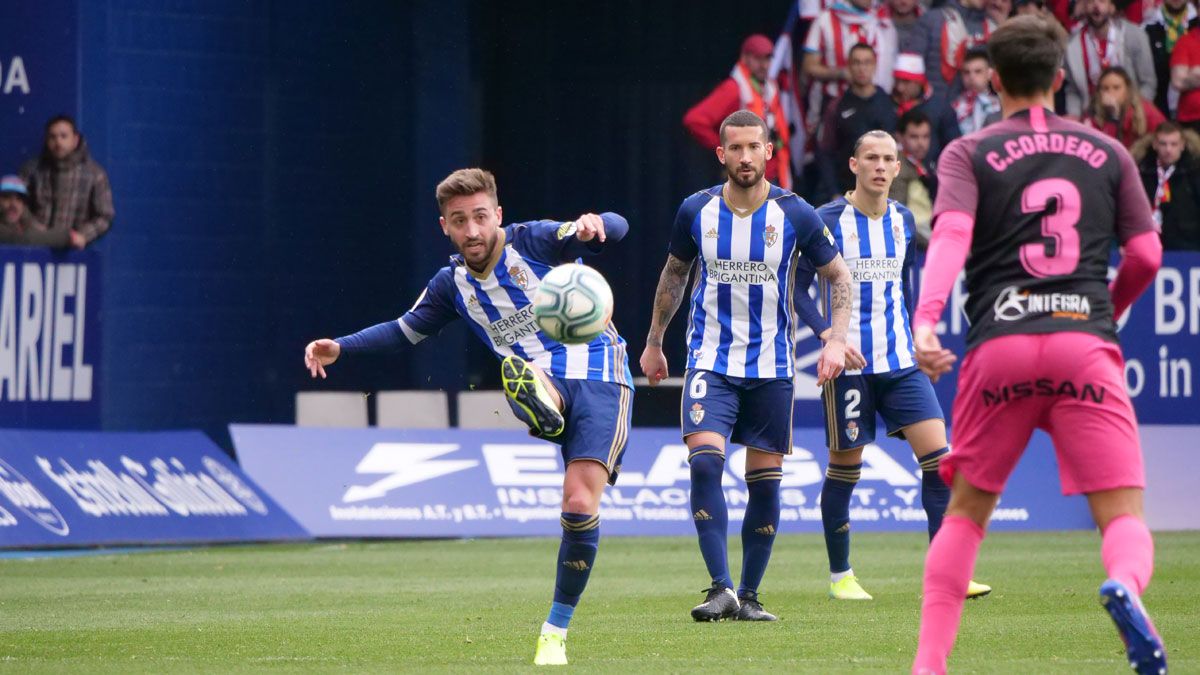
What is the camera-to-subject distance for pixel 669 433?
15641 mm

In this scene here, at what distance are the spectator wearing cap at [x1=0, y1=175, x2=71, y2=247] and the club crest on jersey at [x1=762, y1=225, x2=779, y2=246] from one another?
8.58 meters

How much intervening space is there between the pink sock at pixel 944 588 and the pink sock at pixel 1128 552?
0.41 m

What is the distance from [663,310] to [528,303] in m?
1.85

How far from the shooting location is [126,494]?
46.9 ft

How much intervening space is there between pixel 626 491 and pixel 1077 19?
6506 millimetres

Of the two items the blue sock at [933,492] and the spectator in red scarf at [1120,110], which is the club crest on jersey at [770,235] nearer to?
the blue sock at [933,492]

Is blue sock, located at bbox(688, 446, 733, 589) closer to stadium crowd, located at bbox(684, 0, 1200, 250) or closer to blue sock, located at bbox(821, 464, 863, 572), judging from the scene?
blue sock, located at bbox(821, 464, 863, 572)

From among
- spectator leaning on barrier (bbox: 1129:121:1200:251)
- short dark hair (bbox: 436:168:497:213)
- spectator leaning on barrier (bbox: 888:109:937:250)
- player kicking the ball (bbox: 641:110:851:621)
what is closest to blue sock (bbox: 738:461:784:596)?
player kicking the ball (bbox: 641:110:851:621)

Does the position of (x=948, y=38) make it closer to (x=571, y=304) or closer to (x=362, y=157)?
(x=362, y=157)

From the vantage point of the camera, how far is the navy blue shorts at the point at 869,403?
10375 millimetres

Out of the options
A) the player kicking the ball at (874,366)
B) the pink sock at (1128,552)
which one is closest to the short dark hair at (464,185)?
the pink sock at (1128,552)

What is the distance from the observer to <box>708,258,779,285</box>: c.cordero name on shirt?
9.38 meters

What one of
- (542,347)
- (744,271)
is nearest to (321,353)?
(542,347)

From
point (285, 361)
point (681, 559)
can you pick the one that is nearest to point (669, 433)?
point (681, 559)
